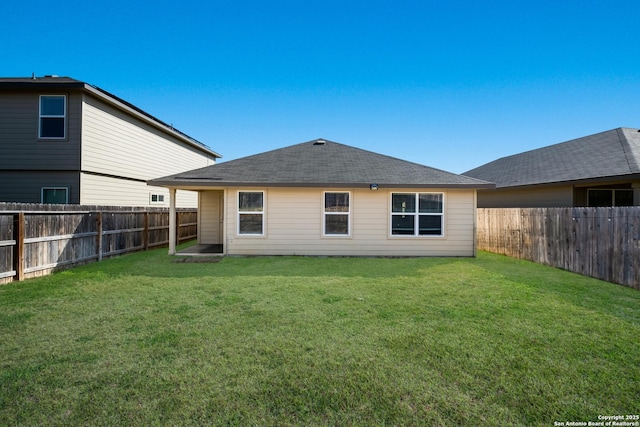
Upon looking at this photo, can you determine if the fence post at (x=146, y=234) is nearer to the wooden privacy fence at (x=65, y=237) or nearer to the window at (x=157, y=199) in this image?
the wooden privacy fence at (x=65, y=237)

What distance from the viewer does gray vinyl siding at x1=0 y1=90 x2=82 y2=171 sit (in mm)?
11211

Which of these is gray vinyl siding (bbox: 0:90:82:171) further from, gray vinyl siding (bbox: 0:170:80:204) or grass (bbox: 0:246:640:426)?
grass (bbox: 0:246:640:426)

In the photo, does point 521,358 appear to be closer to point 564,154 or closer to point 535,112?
point 564,154

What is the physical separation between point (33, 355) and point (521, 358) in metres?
5.41

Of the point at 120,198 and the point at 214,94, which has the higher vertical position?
the point at 214,94

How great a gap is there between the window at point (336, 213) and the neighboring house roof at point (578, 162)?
355 inches

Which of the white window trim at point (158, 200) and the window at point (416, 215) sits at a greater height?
the white window trim at point (158, 200)

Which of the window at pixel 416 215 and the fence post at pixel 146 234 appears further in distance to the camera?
the fence post at pixel 146 234

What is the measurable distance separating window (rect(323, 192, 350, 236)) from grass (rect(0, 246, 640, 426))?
409 centimetres

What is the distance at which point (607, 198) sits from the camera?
12633mm

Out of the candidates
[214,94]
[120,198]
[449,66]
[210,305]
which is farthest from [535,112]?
[120,198]

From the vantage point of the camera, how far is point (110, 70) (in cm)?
1700

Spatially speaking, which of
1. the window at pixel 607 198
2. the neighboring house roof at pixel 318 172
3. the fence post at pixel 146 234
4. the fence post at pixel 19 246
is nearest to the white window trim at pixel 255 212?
the neighboring house roof at pixel 318 172

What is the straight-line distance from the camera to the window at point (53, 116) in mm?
11234
